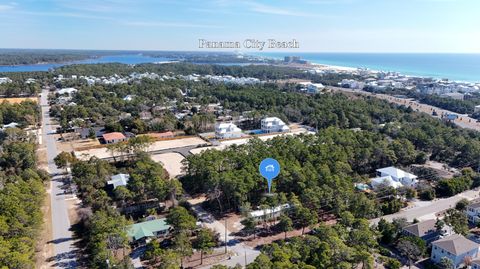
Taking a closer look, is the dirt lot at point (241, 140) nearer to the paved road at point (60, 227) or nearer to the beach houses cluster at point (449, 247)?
the paved road at point (60, 227)

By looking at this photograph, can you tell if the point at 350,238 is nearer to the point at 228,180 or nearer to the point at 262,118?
the point at 228,180

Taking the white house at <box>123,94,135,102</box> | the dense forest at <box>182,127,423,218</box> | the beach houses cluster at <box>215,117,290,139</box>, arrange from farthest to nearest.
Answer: the white house at <box>123,94,135,102</box>
the beach houses cluster at <box>215,117,290,139</box>
the dense forest at <box>182,127,423,218</box>

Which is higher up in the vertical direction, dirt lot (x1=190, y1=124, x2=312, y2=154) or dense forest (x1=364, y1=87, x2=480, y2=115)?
dense forest (x1=364, y1=87, x2=480, y2=115)

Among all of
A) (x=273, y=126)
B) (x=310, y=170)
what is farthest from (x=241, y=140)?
(x=310, y=170)

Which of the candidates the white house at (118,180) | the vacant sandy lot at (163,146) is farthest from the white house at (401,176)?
the white house at (118,180)

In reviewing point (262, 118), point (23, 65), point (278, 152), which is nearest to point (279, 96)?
point (262, 118)

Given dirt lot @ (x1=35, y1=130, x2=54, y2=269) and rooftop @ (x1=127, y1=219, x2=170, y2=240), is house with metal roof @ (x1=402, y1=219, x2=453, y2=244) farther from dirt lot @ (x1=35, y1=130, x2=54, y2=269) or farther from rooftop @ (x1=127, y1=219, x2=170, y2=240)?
dirt lot @ (x1=35, y1=130, x2=54, y2=269)

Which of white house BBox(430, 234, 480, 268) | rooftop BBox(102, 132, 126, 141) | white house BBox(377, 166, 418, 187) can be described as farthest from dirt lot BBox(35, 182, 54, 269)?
white house BBox(377, 166, 418, 187)

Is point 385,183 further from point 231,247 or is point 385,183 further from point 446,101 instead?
point 446,101

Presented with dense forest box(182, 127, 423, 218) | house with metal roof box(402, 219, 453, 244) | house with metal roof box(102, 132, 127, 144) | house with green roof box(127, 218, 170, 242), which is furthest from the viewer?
house with metal roof box(102, 132, 127, 144)
